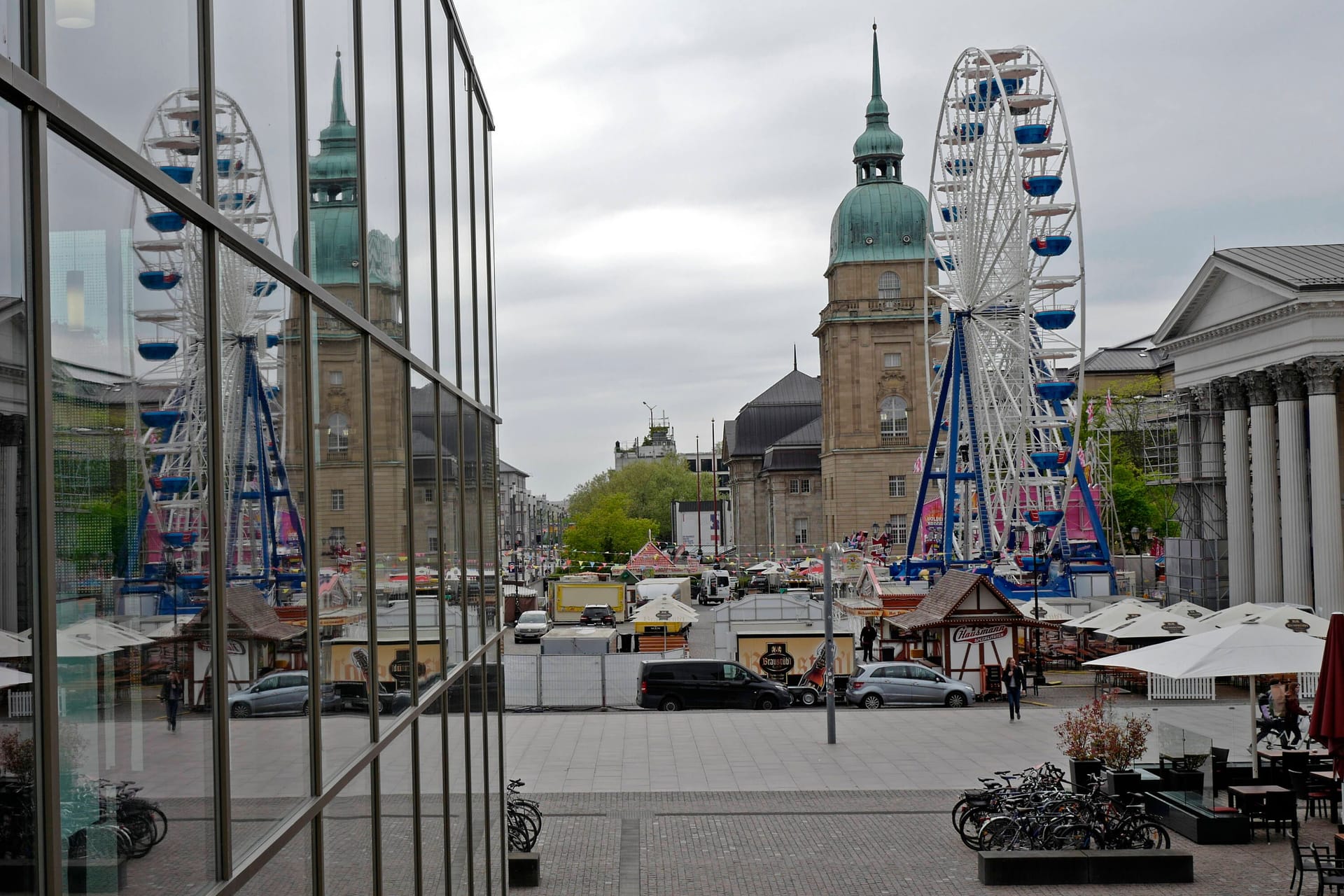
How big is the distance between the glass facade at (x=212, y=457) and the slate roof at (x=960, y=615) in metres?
28.6

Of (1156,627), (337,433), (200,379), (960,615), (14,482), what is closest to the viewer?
(14,482)

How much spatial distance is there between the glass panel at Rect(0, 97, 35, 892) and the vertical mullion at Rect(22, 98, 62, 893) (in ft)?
0.06

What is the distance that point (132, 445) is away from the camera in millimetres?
3152

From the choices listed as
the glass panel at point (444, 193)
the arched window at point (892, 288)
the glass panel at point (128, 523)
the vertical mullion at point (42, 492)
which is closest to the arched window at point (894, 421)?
the arched window at point (892, 288)

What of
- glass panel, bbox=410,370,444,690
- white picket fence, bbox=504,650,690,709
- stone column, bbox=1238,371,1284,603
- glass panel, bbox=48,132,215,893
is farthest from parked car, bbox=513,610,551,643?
glass panel, bbox=48,132,215,893

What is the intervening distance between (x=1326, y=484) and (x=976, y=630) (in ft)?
58.4

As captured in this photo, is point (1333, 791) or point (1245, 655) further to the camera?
point (1245, 655)

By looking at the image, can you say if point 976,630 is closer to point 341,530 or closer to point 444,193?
point 444,193

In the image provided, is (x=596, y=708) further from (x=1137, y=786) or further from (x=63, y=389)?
(x=63, y=389)

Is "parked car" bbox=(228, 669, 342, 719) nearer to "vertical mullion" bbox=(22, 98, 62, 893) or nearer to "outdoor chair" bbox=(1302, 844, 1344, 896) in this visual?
"vertical mullion" bbox=(22, 98, 62, 893)

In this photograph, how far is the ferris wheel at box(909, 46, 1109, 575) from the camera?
4547 cm

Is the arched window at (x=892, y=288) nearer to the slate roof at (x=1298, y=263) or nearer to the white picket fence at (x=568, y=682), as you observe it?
the slate roof at (x=1298, y=263)

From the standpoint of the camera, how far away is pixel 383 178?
21.7ft

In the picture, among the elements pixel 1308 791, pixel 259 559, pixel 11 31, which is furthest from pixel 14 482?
pixel 1308 791
